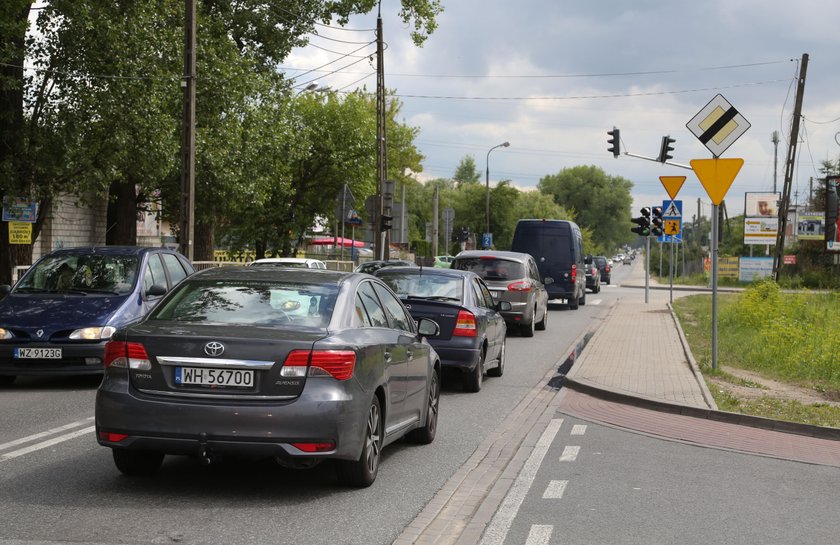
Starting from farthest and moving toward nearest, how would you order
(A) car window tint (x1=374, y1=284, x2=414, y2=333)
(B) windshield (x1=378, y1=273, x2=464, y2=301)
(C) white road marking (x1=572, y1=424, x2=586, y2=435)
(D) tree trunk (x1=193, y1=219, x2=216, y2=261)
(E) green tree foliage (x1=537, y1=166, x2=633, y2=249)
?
(E) green tree foliage (x1=537, y1=166, x2=633, y2=249)
(D) tree trunk (x1=193, y1=219, x2=216, y2=261)
(B) windshield (x1=378, y1=273, x2=464, y2=301)
(C) white road marking (x1=572, y1=424, x2=586, y2=435)
(A) car window tint (x1=374, y1=284, x2=414, y2=333)

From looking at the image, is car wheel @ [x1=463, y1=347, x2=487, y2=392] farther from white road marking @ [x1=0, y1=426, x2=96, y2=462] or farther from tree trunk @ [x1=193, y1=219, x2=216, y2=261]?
tree trunk @ [x1=193, y1=219, x2=216, y2=261]

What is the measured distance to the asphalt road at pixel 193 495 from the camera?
599 centimetres

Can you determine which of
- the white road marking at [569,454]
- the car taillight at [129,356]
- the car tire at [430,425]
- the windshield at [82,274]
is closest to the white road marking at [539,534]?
the white road marking at [569,454]

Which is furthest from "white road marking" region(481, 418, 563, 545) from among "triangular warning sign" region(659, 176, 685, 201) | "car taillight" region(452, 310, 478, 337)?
"triangular warning sign" region(659, 176, 685, 201)

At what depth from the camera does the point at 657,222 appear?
36.1 metres

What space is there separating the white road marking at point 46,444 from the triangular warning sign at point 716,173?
8517 mm

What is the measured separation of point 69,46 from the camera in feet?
86.2

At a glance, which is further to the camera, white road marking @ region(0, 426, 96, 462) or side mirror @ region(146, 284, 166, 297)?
side mirror @ region(146, 284, 166, 297)

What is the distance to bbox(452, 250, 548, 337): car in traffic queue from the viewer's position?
22203 millimetres

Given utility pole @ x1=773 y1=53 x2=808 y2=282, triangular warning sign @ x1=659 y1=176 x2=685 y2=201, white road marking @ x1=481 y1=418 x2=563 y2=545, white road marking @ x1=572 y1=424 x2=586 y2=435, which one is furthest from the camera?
utility pole @ x1=773 y1=53 x2=808 y2=282

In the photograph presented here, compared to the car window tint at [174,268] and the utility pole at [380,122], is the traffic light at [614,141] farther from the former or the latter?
the car window tint at [174,268]

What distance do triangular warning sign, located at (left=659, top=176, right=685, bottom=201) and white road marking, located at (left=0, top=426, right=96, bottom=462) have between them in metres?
20.1

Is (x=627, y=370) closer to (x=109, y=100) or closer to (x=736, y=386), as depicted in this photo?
(x=736, y=386)

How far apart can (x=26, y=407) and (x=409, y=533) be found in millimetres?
6426
